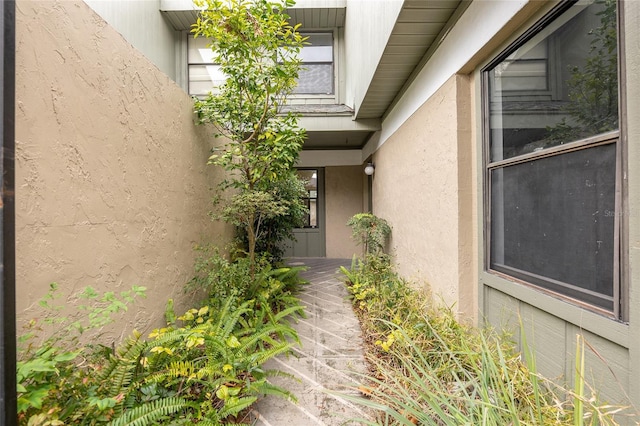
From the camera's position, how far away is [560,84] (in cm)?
144

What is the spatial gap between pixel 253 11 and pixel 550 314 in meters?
3.66

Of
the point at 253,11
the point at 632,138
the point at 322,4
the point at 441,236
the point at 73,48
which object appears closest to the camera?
the point at 632,138

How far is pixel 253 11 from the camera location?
2820 mm

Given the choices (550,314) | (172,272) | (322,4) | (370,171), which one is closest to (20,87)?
(172,272)

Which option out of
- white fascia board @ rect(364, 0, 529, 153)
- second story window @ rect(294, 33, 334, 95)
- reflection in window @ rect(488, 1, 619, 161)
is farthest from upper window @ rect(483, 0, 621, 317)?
second story window @ rect(294, 33, 334, 95)

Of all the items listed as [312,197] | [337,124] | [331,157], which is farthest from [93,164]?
[312,197]

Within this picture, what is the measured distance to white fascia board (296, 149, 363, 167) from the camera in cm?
692

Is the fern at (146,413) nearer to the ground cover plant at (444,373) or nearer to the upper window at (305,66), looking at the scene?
the ground cover plant at (444,373)

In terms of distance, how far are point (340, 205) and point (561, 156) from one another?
575cm

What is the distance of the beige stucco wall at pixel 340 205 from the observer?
7.14 m

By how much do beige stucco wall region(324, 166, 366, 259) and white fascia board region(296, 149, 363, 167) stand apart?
0.77 feet

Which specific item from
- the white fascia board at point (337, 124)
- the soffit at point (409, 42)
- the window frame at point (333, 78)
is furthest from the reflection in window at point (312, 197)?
the soffit at point (409, 42)

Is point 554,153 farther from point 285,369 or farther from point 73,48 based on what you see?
point 73,48

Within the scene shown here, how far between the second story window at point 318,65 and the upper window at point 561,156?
15.4ft
